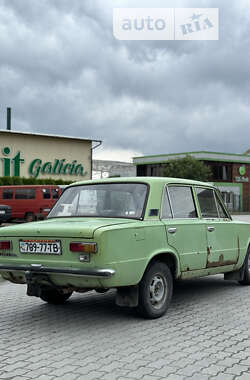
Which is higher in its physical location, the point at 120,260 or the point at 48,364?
the point at 120,260

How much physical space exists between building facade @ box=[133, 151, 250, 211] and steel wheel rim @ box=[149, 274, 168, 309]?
196 ft

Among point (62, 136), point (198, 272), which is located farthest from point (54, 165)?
point (198, 272)

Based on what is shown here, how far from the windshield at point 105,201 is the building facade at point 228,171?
5945 centimetres

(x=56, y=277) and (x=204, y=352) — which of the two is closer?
(x=204, y=352)

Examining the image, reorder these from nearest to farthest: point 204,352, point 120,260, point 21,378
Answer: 1. point 21,378
2. point 204,352
3. point 120,260

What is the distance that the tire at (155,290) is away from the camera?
5.71 meters

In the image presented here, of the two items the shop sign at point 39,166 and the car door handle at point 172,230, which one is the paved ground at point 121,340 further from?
the shop sign at point 39,166

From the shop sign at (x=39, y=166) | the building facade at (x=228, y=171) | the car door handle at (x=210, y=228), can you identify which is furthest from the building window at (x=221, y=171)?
the car door handle at (x=210, y=228)

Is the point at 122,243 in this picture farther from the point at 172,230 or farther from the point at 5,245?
the point at 5,245

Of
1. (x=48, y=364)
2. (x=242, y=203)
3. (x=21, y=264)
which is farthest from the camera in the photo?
(x=242, y=203)

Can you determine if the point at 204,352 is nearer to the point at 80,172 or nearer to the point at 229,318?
the point at 229,318

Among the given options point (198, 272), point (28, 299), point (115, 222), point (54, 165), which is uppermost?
point (54, 165)

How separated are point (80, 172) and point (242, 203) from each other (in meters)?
31.1

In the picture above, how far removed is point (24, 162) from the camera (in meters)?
42.1
